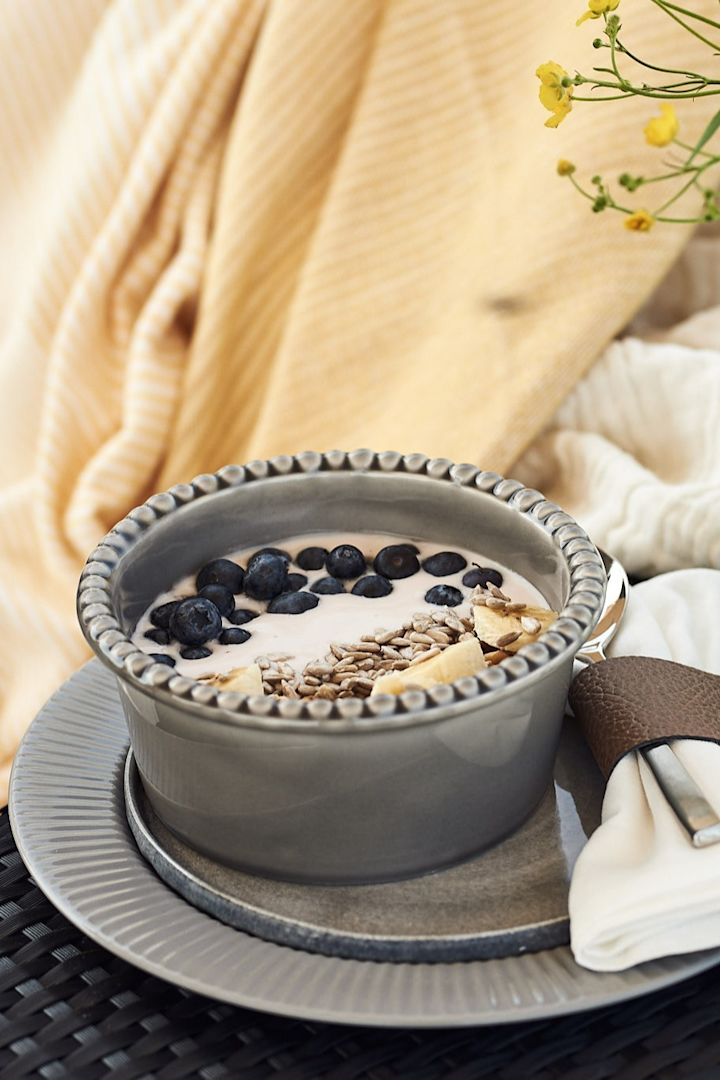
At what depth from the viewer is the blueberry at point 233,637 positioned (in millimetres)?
658

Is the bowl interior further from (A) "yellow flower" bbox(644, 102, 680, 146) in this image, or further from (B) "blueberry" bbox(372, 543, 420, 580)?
(A) "yellow flower" bbox(644, 102, 680, 146)

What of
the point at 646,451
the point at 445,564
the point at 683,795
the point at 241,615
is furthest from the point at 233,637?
the point at 646,451

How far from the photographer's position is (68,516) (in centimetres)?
104

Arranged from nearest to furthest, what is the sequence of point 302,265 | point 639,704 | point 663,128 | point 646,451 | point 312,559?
point 663,128, point 639,704, point 312,559, point 646,451, point 302,265

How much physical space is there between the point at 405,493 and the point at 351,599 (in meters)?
0.07

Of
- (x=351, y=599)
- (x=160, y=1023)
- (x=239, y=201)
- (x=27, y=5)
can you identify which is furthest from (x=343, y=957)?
(x=27, y=5)

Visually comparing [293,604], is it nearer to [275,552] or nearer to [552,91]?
[275,552]

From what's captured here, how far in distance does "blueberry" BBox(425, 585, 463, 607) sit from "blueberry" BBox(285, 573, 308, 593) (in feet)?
0.23

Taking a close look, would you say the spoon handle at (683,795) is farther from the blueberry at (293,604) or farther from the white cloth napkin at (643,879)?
the blueberry at (293,604)

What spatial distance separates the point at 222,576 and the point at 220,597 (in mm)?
23

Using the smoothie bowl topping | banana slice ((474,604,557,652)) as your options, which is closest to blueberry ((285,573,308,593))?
the smoothie bowl topping

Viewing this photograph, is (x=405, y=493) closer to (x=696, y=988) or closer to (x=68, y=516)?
(x=696, y=988)

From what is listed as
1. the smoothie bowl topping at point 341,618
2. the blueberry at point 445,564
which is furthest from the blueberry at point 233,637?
the blueberry at point 445,564

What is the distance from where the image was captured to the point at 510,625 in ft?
2.07
